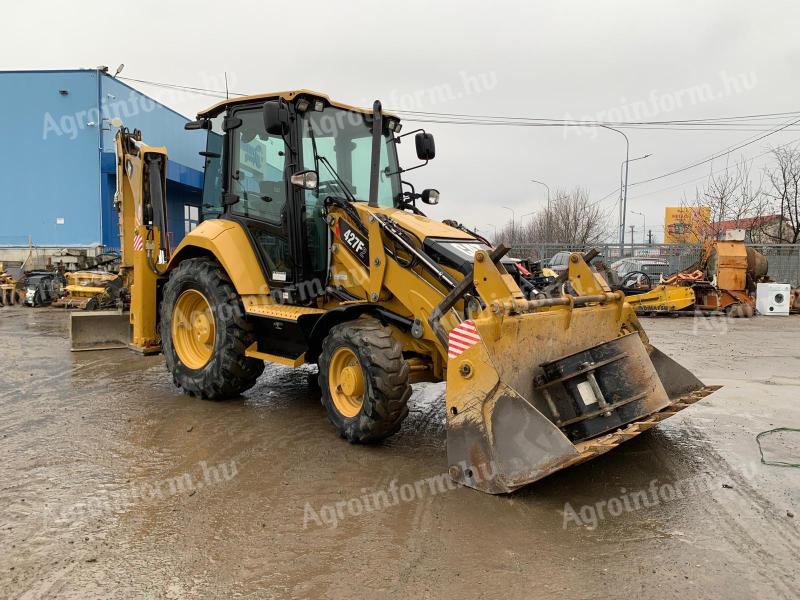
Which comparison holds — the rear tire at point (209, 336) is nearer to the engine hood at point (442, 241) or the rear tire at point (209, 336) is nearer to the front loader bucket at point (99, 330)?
the engine hood at point (442, 241)

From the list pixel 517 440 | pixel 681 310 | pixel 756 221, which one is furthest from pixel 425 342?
pixel 756 221

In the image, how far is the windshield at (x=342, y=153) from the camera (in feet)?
18.3

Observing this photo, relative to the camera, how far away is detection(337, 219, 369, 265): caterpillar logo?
5.20 meters

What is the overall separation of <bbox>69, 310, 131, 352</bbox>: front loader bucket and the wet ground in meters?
3.02

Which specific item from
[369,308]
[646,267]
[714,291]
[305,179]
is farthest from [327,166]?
[646,267]

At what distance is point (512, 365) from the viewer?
4117 mm

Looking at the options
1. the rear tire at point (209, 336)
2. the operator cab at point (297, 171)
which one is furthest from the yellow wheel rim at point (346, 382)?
the rear tire at point (209, 336)

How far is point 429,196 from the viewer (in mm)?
6348

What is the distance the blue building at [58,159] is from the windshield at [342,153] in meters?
17.0

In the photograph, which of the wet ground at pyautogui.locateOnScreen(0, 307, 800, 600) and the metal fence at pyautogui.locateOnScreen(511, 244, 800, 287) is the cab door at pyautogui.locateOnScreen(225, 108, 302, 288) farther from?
the metal fence at pyautogui.locateOnScreen(511, 244, 800, 287)

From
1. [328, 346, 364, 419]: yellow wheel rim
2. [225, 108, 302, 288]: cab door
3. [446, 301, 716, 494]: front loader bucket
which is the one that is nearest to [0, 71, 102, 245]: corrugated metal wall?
[225, 108, 302, 288]: cab door

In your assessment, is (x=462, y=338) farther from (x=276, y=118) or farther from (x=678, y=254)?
(x=678, y=254)

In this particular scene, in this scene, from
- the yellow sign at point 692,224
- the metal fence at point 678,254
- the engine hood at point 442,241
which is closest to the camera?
the engine hood at point 442,241

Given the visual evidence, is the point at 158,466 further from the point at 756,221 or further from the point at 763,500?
the point at 756,221
